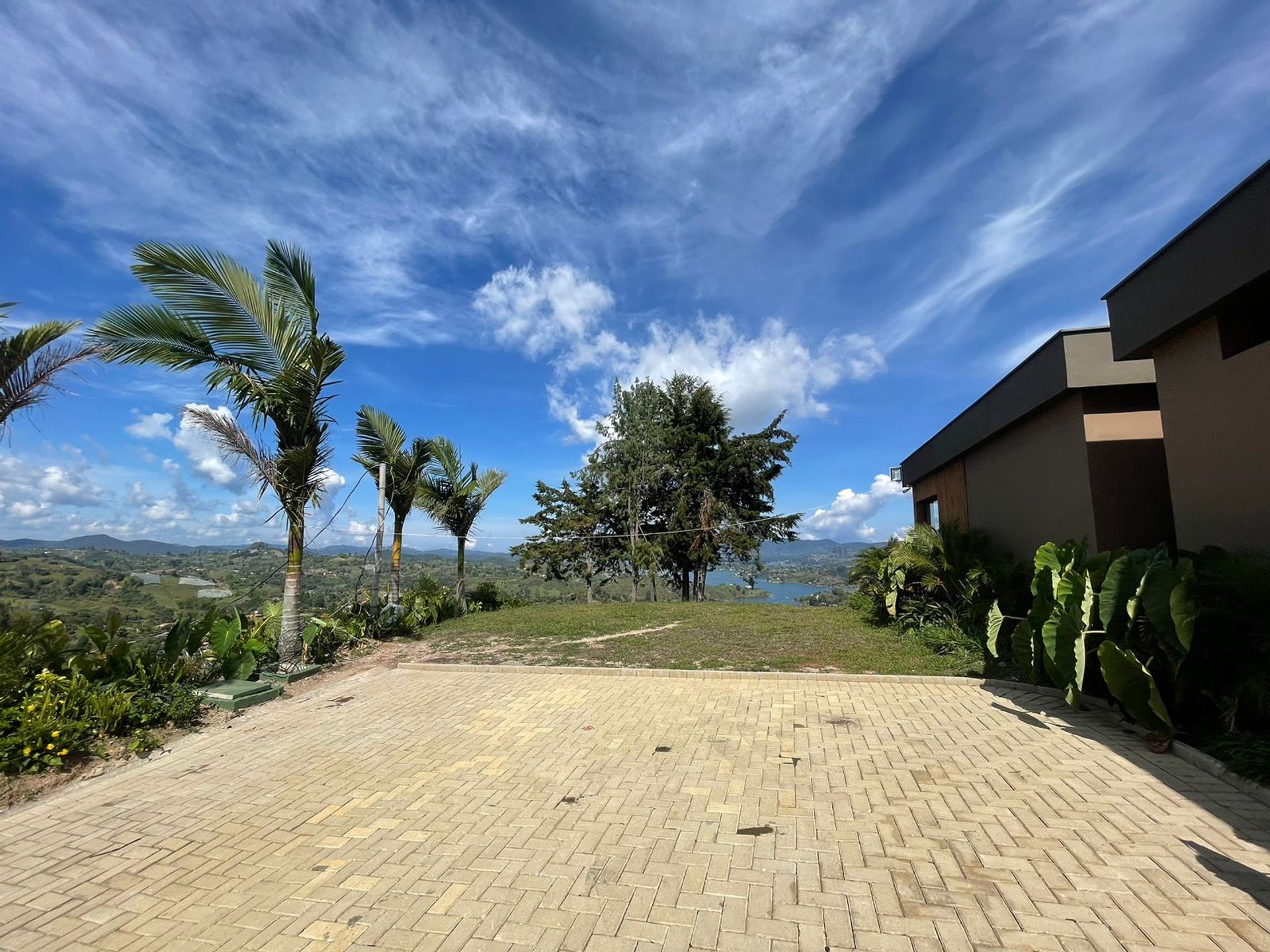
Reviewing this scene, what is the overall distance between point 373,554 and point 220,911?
8045mm

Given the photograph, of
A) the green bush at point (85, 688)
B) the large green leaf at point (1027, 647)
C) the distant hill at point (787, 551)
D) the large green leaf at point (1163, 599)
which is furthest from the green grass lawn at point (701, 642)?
the distant hill at point (787, 551)

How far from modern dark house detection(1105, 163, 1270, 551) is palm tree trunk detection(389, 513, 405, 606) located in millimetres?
11759

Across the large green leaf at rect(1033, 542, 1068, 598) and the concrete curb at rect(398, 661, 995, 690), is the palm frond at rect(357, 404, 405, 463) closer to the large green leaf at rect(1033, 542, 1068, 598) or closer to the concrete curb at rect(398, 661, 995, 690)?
the concrete curb at rect(398, 661, 995, 690)

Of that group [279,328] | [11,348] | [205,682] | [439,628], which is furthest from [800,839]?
[439,628]

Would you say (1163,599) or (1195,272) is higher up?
(1195,272)

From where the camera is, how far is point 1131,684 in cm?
448

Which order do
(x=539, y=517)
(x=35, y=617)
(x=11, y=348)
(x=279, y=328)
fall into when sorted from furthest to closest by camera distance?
(x=539, y=517)
(x=279, y=328)
(x=35, y=617)
(x=11, y=348)

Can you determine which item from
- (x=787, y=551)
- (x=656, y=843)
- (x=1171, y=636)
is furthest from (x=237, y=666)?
(x=787, y=551)

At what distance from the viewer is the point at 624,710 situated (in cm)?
600

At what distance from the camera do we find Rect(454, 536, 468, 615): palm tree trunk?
564 inches

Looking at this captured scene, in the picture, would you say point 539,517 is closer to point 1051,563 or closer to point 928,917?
point 1051,563

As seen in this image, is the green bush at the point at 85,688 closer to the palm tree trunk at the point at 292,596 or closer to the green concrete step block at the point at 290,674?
the green concrete step block at the point at 290,674

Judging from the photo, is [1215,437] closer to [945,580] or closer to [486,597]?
[945,580]

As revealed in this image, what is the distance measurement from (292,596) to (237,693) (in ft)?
4.52
